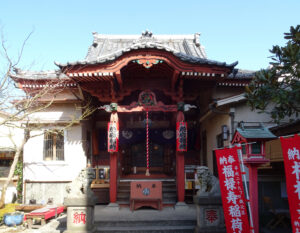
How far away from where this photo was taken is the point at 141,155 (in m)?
17.0

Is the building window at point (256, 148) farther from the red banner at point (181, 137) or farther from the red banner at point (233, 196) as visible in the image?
the red banner at point (181, 137)

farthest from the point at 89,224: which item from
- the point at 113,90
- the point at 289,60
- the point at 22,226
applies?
the point at 289,60

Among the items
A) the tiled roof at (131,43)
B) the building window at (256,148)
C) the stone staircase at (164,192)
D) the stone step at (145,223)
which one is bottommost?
the stone step at (145,223)

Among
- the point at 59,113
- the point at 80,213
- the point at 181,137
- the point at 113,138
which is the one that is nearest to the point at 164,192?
the point at 181,137

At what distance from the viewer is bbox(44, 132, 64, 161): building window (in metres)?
14.3

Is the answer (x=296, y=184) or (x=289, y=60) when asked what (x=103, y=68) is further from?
(x=296, y=184)

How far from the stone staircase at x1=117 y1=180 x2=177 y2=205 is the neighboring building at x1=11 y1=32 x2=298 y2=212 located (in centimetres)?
5

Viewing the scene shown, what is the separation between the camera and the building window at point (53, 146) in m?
A: 14.3

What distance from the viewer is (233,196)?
7656 millimetres

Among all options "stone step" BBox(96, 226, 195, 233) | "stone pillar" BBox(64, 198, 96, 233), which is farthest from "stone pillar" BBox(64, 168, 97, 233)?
"stone step" BBox(96, 226, 195, 233)

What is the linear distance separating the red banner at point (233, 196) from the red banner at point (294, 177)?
1.97m

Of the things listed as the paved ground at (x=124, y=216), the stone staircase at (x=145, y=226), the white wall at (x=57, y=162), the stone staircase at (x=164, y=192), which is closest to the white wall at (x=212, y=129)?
the stone staircase at (x=164, y=192)

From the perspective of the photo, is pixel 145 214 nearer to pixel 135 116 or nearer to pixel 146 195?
pixel 146 195

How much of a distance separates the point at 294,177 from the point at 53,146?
11.7 metres
